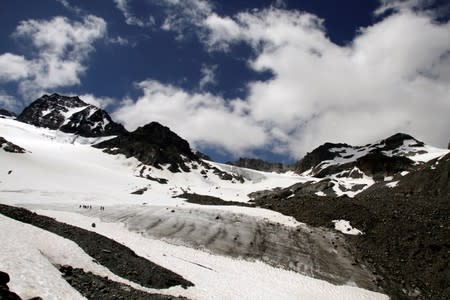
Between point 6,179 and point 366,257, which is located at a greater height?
point 6,179

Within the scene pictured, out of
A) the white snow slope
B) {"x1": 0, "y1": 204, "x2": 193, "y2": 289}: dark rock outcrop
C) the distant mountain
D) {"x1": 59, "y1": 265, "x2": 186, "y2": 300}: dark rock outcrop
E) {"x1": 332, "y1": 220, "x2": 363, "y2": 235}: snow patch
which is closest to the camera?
the white snow slope

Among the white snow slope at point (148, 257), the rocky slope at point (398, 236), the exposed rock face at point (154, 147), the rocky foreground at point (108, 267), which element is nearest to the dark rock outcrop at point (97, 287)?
the rocky foreground at point (108, 267)

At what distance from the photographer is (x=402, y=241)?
112 ft

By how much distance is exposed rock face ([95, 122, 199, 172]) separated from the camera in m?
160

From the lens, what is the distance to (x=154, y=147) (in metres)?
167

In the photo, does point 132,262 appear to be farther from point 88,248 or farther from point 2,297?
point 2,297

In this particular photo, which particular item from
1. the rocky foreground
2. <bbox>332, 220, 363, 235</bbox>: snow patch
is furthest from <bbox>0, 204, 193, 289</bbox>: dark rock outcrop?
<bbox>332, 220, 363, 235</bbox>: snow patch

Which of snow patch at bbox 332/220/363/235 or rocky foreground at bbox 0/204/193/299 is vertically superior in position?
snow patch at bbox 332/220/363/235

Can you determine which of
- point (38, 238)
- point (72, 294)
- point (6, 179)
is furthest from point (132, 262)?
point (6, 179)

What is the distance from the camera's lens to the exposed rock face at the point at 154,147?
526 feet

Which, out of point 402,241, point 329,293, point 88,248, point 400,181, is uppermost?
point 400,181

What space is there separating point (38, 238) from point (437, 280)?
29.3 meters

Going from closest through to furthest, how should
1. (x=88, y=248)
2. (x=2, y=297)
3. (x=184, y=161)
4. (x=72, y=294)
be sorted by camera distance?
(x=2, y=297), (x=72, y=294), (x=88, y=248), (x=184, y=161)

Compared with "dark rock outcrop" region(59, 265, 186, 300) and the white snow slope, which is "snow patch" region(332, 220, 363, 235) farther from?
"dark rock outcrop" region(59, 265, 186, 300)
